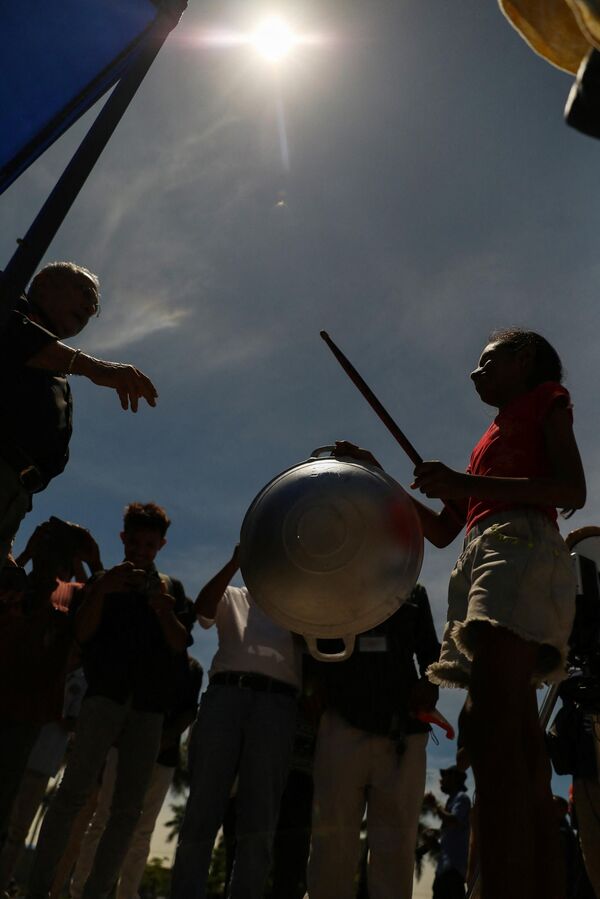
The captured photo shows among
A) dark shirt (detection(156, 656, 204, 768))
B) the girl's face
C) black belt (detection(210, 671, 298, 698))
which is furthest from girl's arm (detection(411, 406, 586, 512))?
dark shirt (detection(156, 656, 204, 768))

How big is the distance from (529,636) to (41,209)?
1713mm

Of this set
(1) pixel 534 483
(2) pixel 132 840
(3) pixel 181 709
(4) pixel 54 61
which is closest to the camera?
(1) pixel 534 483

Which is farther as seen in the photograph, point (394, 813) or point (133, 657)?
point (133, 657)

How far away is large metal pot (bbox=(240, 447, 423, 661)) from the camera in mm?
1916

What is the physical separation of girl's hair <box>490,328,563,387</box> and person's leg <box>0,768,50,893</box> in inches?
114

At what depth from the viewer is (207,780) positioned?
2611mm

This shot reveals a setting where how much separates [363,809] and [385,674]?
526 millimetres

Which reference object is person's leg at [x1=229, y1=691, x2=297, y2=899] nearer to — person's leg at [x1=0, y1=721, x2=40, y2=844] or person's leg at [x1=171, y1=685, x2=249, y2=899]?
person's leg at [x1=171, y1=685, x2=249, y2=899]

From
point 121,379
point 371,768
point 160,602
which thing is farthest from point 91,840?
point 121,379

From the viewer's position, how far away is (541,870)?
1550mm

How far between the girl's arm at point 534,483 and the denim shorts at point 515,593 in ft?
0.22

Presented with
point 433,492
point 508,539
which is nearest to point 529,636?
point 508,539

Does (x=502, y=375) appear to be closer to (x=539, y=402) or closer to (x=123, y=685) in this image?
(x=539, y=402)

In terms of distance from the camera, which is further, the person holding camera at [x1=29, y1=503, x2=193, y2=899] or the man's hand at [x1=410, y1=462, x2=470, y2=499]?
the person holding camera at [x1=29, y1=503, x2=193, y2=899]
